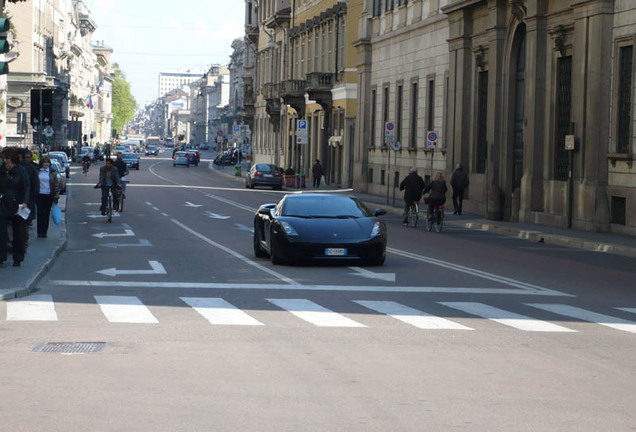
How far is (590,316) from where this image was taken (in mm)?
14477

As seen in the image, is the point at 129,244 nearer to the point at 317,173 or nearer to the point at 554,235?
the point at 554,235

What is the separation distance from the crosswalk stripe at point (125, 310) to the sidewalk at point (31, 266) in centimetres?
114

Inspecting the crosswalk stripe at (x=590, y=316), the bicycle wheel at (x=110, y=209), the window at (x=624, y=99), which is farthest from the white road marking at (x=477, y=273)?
the bicycle wheel at (x=110, y=209)

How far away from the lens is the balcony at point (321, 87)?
71.7 meters

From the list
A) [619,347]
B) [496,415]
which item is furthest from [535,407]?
[619,347]

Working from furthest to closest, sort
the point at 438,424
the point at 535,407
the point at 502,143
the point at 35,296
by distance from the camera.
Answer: the point at 502,143
the point at 35,296
the point at 535,407
the point at 438,424

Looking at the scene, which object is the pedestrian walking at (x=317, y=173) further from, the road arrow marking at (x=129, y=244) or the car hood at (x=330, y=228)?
the car hood at (x=330, y=228)

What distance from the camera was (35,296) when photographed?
639 inches

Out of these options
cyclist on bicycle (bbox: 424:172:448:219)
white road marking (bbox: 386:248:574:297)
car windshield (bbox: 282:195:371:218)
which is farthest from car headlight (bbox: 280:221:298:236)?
cyclist on bicycle (bbox: 424:172:448:219)

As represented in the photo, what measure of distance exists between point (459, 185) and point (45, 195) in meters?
18.7

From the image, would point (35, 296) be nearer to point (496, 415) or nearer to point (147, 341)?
point (147, 341)

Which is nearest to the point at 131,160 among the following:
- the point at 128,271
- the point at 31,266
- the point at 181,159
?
the point at 181,159

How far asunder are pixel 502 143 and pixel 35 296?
86.1 feet

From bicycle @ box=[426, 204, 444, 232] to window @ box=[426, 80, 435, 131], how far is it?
51.0 ft
